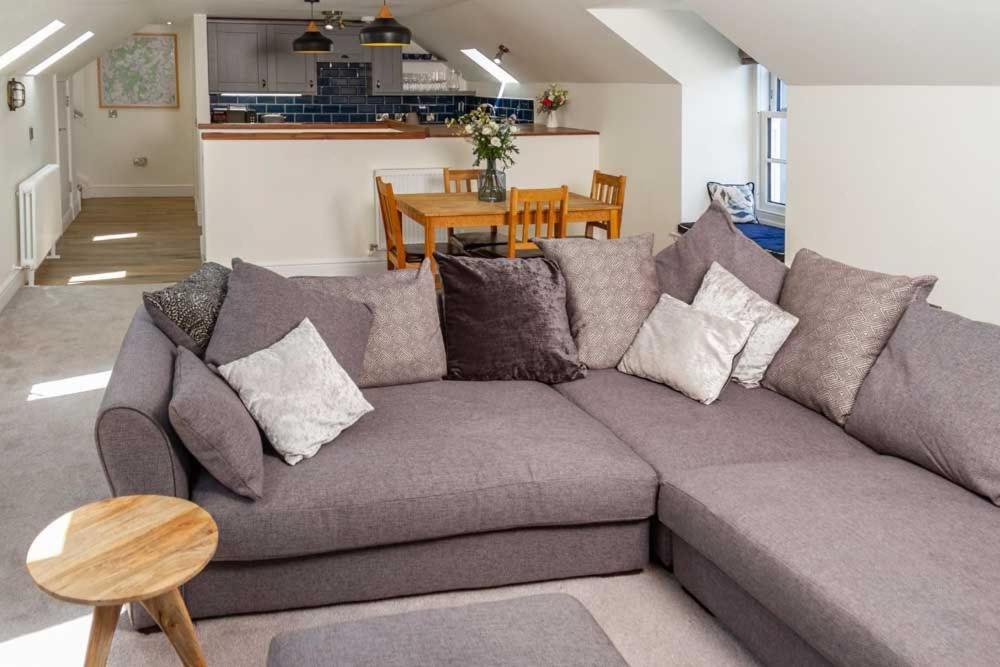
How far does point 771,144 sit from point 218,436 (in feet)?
17.4

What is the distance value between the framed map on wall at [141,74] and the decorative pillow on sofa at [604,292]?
10.3 metres

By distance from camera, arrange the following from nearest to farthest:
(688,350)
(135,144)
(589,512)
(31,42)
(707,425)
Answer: (589,512), (707,425), (688,350), (31,42), (135,144)

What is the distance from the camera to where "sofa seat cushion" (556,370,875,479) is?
3.12 m

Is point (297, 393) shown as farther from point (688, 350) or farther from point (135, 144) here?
point (135, 144)

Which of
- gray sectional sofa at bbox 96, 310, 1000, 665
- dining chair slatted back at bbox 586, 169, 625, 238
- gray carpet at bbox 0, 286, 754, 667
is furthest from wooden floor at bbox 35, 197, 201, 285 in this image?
gray sectional sofa at bbox 96, 310, 1000, 665

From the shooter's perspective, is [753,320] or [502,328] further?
[502,328]

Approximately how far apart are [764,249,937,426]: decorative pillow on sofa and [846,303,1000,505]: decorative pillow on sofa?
92 millimetres

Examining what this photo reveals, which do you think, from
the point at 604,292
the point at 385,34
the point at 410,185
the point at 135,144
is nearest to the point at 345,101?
the point at 135,144

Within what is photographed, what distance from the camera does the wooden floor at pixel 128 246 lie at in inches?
316

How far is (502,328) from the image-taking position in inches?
150

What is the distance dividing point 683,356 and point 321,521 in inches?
56.6

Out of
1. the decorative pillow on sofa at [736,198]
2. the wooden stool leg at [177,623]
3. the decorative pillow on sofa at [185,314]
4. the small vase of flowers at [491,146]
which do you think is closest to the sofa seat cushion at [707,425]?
the decorative pillow on sofa at [185,314]

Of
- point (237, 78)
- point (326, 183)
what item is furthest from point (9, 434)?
point (237, 78)

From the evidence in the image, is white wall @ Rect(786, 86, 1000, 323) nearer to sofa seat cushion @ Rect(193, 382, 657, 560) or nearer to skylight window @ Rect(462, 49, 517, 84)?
sofa seat cushion @ Rect(193, 382, 657, 560)
